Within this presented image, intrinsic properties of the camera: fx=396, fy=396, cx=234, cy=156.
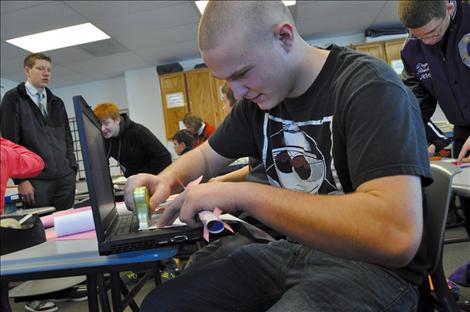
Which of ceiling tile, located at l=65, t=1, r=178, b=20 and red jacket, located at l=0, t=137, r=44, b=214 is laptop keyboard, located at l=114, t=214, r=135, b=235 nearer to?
red jacket, located at l=0, t=137, r=44, b=214

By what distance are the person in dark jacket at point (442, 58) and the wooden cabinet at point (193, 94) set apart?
4.33 meters

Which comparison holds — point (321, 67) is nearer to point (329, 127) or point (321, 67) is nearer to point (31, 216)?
point (329, 127)

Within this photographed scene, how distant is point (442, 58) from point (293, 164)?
1.24 meters

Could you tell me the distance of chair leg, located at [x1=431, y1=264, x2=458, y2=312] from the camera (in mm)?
884

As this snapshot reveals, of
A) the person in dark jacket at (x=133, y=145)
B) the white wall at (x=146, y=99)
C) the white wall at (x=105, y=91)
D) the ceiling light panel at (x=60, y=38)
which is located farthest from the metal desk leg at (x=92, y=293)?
the white wall at (x=105, y=91)

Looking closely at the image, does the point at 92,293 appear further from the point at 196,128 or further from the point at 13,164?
the point at 196,128

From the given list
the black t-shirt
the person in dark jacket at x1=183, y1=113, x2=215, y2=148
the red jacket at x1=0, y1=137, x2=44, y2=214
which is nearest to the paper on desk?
the red jacket at x1=0, y1=137, x2=44, y2=214

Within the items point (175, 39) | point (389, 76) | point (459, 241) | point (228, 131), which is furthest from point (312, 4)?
point (389, 76)

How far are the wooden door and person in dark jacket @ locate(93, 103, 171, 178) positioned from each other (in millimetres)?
3213

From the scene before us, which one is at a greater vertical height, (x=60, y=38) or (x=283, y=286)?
(x=60, y=38)

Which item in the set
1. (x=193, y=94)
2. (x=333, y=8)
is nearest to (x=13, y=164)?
(x=333, y=8)

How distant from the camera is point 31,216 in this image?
92 cm

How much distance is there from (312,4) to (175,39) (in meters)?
1.80

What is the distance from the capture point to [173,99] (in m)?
6.22
